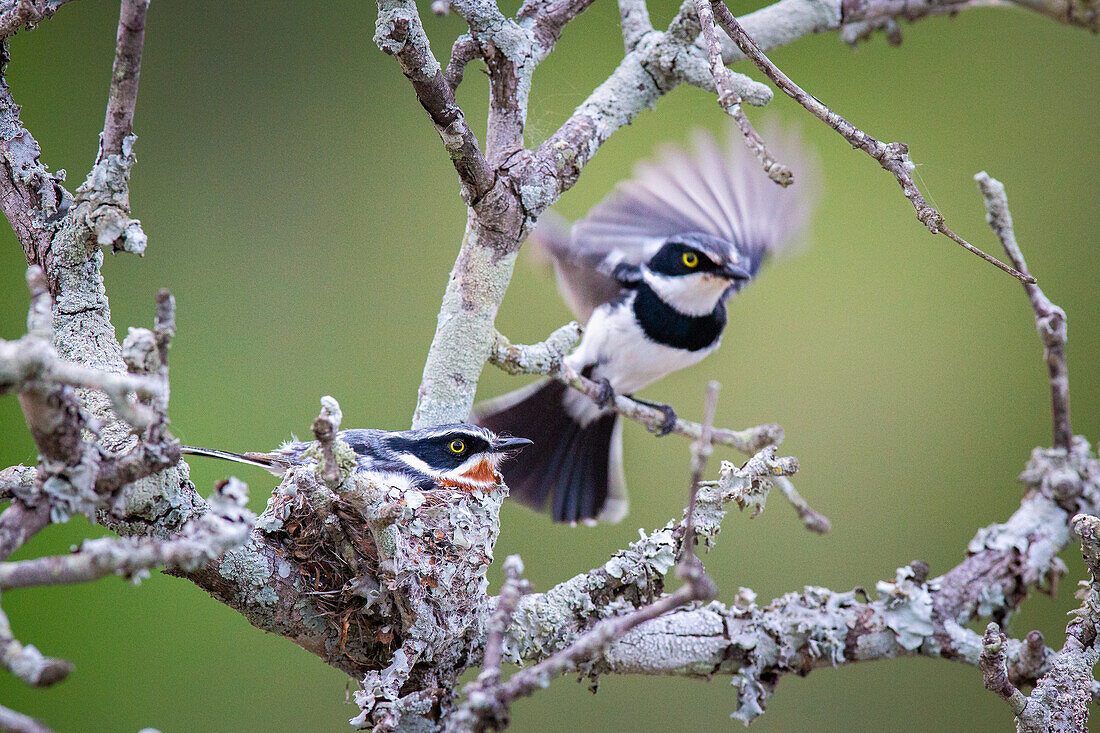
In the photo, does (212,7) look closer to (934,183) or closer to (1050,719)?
(934,183)

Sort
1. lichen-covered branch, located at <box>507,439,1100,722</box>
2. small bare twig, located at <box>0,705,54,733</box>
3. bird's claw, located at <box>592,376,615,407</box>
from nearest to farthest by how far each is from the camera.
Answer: small bare twig, located at <box>0,705,54,733</box> < lichen-covered branch, located at <box>507,439,1100,722</box> < bird's claw, located at <box>592,376,615,407</box>

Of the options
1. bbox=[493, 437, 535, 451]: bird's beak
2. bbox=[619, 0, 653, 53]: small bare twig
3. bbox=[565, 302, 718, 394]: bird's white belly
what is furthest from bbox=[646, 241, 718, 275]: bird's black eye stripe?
bbox=[493, 437, 535, 451]: bird's beak

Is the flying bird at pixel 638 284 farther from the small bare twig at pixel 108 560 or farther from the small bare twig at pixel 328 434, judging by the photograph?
the small bare twig at pixel 108 560

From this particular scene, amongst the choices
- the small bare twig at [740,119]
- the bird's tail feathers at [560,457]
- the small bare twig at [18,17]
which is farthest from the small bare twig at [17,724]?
the bird's tail feathers at [560,457]

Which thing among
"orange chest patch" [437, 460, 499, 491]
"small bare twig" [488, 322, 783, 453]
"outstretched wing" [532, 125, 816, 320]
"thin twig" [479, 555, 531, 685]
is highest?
"outstretched wing" [532, 125, 816, 320]

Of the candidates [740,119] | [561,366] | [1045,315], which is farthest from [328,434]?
[1045,315]

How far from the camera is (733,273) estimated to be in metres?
2.80

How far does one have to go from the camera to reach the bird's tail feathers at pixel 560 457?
288 centimetres

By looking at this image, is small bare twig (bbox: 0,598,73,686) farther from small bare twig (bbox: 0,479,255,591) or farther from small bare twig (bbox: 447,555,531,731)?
small bare twig (bbox: 447,555,531,731)

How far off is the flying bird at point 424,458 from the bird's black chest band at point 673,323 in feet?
3.43

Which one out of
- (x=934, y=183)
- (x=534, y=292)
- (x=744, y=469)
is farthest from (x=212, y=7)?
(x=744, y=469)

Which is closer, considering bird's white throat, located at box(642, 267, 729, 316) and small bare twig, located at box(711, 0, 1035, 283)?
small bare twig, located at box(711, 0, 1035, 283)

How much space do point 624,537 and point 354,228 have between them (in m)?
1.75

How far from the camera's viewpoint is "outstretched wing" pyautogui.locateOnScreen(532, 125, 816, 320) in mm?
2857
